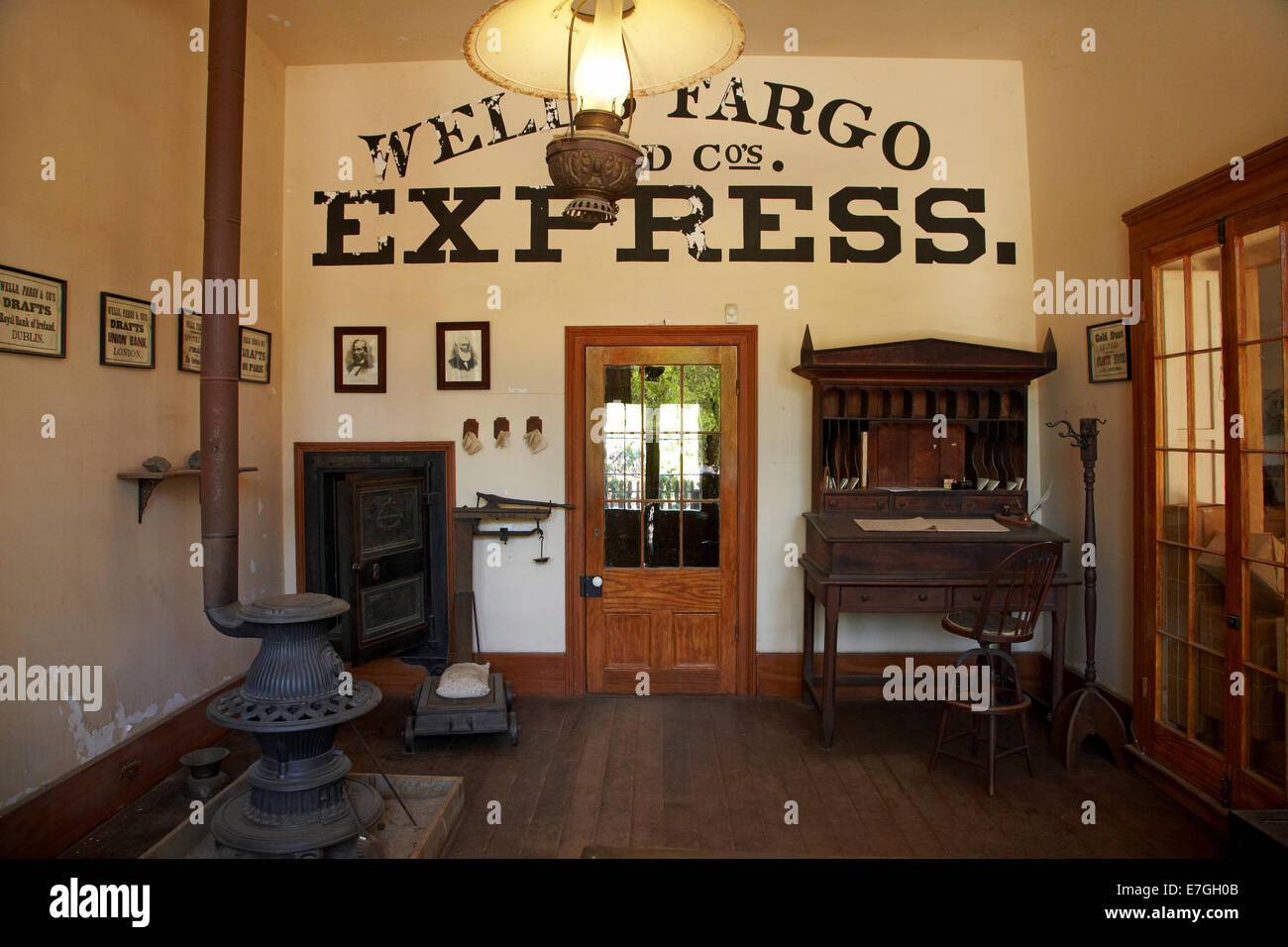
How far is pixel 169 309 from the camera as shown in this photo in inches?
149

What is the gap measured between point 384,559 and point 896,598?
3.03m

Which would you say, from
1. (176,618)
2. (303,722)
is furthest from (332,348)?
(303,722)

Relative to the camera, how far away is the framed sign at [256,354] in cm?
453

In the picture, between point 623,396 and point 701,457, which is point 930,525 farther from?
point 623,396

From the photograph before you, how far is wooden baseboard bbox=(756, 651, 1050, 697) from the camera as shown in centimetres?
496

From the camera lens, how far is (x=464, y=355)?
4.94 m

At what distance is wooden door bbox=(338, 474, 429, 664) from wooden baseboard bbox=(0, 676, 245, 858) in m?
0.90

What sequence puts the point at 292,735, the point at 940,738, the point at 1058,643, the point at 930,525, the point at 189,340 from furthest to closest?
the point at 930,525, the point at 1058,643, the point at 189,340, the point at 940,738, the point at 292,735

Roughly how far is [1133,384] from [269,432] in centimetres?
492

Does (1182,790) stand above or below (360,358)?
below

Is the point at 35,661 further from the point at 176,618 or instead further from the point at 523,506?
the point at 523,506

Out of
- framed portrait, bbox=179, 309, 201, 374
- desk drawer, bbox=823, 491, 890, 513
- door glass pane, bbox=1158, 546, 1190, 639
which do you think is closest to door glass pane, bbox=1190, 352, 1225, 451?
door glass pane, bbox=1158, 546, 1190, 639

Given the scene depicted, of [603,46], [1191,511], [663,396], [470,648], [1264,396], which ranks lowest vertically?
[470,648]

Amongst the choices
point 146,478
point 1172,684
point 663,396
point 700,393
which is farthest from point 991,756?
point 146,478
